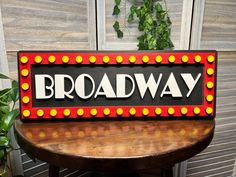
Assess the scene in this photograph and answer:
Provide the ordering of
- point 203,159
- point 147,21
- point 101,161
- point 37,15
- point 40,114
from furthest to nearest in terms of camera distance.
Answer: point 203,159, point 147,21, point 37,15, point 40,114, point 101,161

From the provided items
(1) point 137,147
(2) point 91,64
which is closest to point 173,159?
(1) point 137,147

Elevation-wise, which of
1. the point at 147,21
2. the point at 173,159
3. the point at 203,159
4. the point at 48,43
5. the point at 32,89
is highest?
the point at 147,21

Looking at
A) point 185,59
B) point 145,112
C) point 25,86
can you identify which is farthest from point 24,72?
point 185,59

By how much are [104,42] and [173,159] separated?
2.58 feet

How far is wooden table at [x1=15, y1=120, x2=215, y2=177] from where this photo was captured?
48cm

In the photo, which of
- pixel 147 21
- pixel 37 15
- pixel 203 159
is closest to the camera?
pixel 37 15

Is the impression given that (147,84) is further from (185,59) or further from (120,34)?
(120,34)

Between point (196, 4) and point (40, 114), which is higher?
point (196, 4)

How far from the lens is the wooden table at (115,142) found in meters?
0.48

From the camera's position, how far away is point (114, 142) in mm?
532

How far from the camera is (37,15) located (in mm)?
917

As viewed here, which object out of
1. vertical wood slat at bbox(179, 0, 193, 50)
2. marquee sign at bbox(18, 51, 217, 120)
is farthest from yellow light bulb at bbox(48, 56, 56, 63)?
vertical wood slat at bbox(179, 0, 193, 50)

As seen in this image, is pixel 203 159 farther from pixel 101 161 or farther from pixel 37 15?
pixel 37 15

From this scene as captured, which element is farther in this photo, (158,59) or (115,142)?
(158,59)
